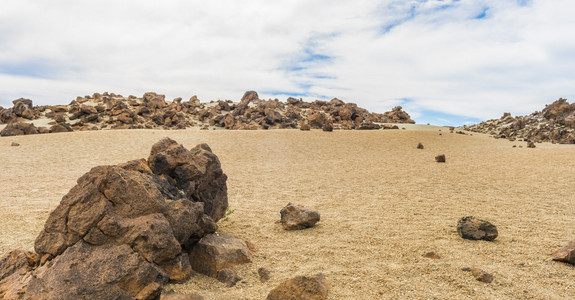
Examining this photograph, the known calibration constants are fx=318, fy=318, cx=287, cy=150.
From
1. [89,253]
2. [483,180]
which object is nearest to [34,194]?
[89,253]

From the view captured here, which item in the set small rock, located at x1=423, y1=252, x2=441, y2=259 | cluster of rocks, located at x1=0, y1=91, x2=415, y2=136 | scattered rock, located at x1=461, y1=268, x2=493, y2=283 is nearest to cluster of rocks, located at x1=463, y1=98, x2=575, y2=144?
cluster of rocks, located at x1=0, y1=91, x2=415, y2=136

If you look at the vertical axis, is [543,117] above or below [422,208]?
above

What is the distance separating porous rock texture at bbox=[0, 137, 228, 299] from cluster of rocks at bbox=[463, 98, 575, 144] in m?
30.3

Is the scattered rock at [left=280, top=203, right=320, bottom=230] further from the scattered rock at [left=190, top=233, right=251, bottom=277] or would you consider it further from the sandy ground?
the scattered rock at [left=190, top=233, right=251, bottom=277]

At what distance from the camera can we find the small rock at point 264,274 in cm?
368

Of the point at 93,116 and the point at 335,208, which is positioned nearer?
the point at 335,208

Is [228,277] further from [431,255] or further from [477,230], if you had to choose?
[477,230]

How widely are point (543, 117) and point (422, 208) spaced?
3894 cm

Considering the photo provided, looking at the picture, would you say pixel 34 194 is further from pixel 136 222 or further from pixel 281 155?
pixel 281 155

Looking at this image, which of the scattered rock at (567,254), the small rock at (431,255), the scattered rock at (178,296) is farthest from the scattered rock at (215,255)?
the scattered rock at (567,254)

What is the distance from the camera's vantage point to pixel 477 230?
4.78 m

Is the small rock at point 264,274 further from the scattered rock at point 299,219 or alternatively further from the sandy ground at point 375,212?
the scattered rock at point 299,219

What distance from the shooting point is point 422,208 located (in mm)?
7059

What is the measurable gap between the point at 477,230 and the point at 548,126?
36.0m
